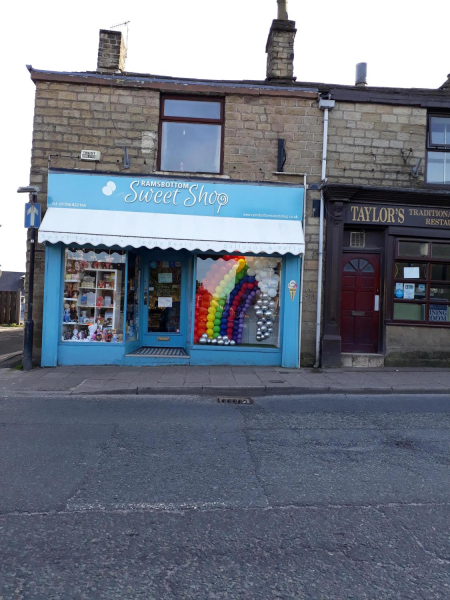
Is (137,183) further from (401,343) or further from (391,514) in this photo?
(391,514)

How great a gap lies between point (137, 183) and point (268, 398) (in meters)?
5.60

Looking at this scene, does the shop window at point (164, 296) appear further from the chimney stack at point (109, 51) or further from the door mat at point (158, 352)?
the chimney stack at point (109, 51)

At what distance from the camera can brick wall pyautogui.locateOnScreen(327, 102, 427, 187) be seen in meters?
11.2

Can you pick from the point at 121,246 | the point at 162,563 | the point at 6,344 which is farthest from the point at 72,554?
the point at 6,344

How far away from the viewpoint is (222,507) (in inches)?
150

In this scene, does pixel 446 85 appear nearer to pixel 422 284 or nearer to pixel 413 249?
pixel 413 249

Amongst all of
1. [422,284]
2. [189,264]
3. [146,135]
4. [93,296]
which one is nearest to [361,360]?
[422,284]

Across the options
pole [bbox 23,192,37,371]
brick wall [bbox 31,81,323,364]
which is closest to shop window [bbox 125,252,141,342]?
brick wall [bbox 31,81,323,364]

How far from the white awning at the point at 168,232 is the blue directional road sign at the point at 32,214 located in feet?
0.63

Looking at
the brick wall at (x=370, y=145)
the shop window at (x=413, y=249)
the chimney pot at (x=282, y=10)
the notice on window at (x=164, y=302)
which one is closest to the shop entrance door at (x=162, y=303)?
the notice on window at (x=164, y=302)

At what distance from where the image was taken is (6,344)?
15492 mm

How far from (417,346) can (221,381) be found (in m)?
5.07

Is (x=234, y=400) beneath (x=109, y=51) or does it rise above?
beneath

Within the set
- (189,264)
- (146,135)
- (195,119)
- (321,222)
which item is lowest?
(189,264)
